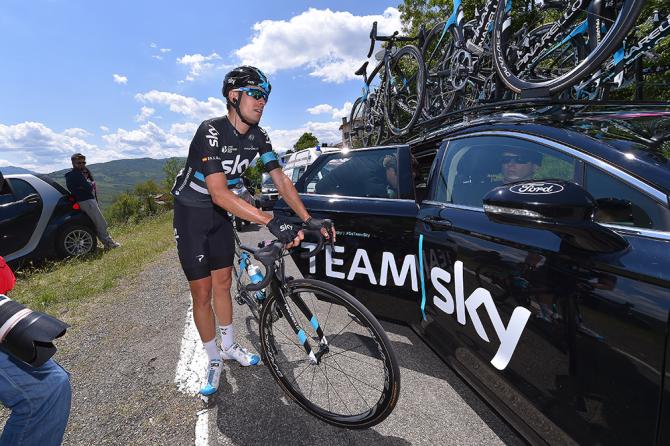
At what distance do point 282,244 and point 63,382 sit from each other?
3.62ft

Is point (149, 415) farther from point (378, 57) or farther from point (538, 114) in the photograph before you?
point (378, 57)

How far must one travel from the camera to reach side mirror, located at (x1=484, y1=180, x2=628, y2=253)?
1.09 metres

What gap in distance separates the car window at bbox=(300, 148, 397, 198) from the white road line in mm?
1817

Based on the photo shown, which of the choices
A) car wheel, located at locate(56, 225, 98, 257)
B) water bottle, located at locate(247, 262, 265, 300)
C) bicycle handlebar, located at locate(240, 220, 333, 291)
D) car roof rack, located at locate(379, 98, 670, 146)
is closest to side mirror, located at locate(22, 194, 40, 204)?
car wheel, located at locate(56, 225, 98, 257)

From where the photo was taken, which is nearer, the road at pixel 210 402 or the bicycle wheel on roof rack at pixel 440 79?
the road at pixel 210 402

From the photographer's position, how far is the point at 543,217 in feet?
3.93

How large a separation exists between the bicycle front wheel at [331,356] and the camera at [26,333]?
3.78 feet

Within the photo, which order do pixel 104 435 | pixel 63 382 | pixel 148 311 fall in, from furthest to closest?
1. pixel 148 311
2. pixel 104 435
3. pixel 63 382

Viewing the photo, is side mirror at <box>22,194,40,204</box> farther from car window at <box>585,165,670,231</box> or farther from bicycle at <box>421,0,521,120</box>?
car window at <box>585,165,670,231</box>

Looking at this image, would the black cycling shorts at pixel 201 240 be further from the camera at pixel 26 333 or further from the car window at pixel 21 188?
the car window at pixel 21 188

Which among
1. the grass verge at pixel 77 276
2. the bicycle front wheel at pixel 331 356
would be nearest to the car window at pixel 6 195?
the grass verge at pixel 77 276

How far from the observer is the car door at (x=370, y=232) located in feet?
8.10

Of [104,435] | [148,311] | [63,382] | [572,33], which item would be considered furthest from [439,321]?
[148,311]

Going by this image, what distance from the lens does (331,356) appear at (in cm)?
243
